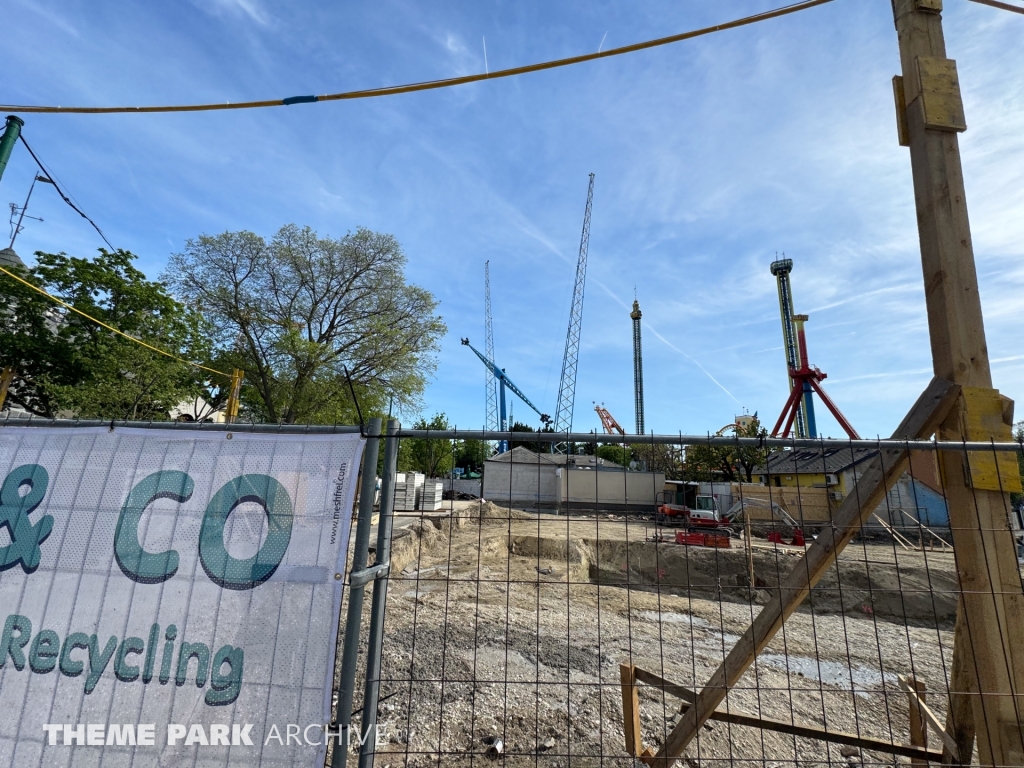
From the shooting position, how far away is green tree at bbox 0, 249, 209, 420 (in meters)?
18.7

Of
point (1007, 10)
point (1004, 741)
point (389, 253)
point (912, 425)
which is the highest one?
point (389, 253)

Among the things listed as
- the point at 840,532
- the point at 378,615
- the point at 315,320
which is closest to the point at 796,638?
the point at 840,532

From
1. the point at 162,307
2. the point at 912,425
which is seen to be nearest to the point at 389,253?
the point at 162,307

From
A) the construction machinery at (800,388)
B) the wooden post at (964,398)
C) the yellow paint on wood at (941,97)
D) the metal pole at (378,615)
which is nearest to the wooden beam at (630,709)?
the wooden post at (964,398)

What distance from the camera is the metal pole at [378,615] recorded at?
206cm

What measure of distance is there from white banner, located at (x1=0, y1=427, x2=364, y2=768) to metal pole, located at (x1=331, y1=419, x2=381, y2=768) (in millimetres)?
67

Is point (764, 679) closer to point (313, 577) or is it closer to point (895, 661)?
point (895, 661)

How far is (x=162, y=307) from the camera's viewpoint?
22.0 m

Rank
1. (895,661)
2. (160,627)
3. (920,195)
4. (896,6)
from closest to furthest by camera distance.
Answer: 1. (160,627)
2. (920,195)
3. (896,6)
4. (895,661)

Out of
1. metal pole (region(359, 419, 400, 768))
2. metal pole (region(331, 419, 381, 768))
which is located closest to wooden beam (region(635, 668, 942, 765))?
metal pole (region(359, 419, 400, 768))

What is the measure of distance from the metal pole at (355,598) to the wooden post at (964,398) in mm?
2945

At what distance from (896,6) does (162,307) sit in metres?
26.5

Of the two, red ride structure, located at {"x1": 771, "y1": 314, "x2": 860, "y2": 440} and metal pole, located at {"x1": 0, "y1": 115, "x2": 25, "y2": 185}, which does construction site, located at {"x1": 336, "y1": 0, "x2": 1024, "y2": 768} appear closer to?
metal pole, located at {"x1": 0, "y1": 115, "x2": 25, "y2": 185}

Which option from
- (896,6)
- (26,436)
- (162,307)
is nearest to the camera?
(26,436)
